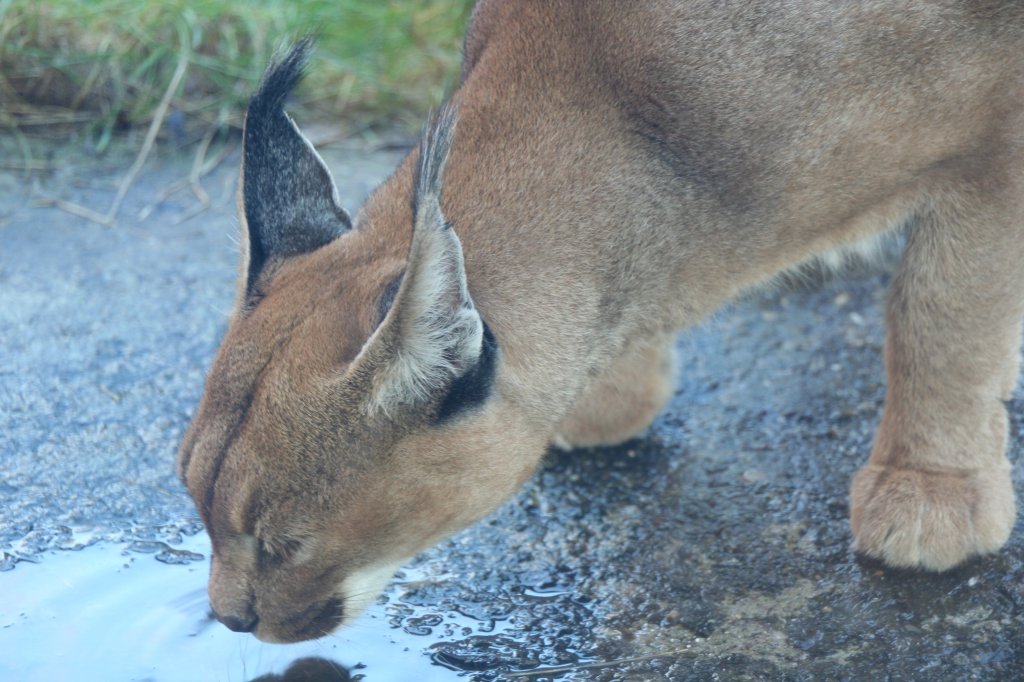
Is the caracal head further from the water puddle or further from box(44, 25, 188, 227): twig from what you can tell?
box(44, 25, 188, 227): twig

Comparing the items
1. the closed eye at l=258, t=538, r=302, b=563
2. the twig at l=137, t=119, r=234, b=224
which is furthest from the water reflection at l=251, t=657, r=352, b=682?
the twig at l=137, t=119, r=234, b=224

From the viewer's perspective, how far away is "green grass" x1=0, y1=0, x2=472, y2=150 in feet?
24.1

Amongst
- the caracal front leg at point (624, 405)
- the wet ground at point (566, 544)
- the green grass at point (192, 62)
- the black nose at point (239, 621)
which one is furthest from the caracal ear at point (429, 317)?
the green grass at point (192, 62)

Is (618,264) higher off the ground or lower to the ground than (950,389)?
higher

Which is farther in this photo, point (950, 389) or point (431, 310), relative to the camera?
point (950, 389)

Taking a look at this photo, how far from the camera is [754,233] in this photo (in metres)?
3.95

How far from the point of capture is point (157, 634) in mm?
3656

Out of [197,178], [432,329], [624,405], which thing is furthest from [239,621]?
[197,178]

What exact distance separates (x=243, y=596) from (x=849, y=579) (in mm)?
1838

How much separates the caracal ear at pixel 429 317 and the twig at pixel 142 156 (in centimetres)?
368

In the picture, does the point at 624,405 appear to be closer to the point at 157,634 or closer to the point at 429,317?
the point at 429,317

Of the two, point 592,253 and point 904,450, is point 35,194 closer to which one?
point 592,253

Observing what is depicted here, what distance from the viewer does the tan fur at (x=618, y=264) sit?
3.30m

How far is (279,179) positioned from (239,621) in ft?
4.13
